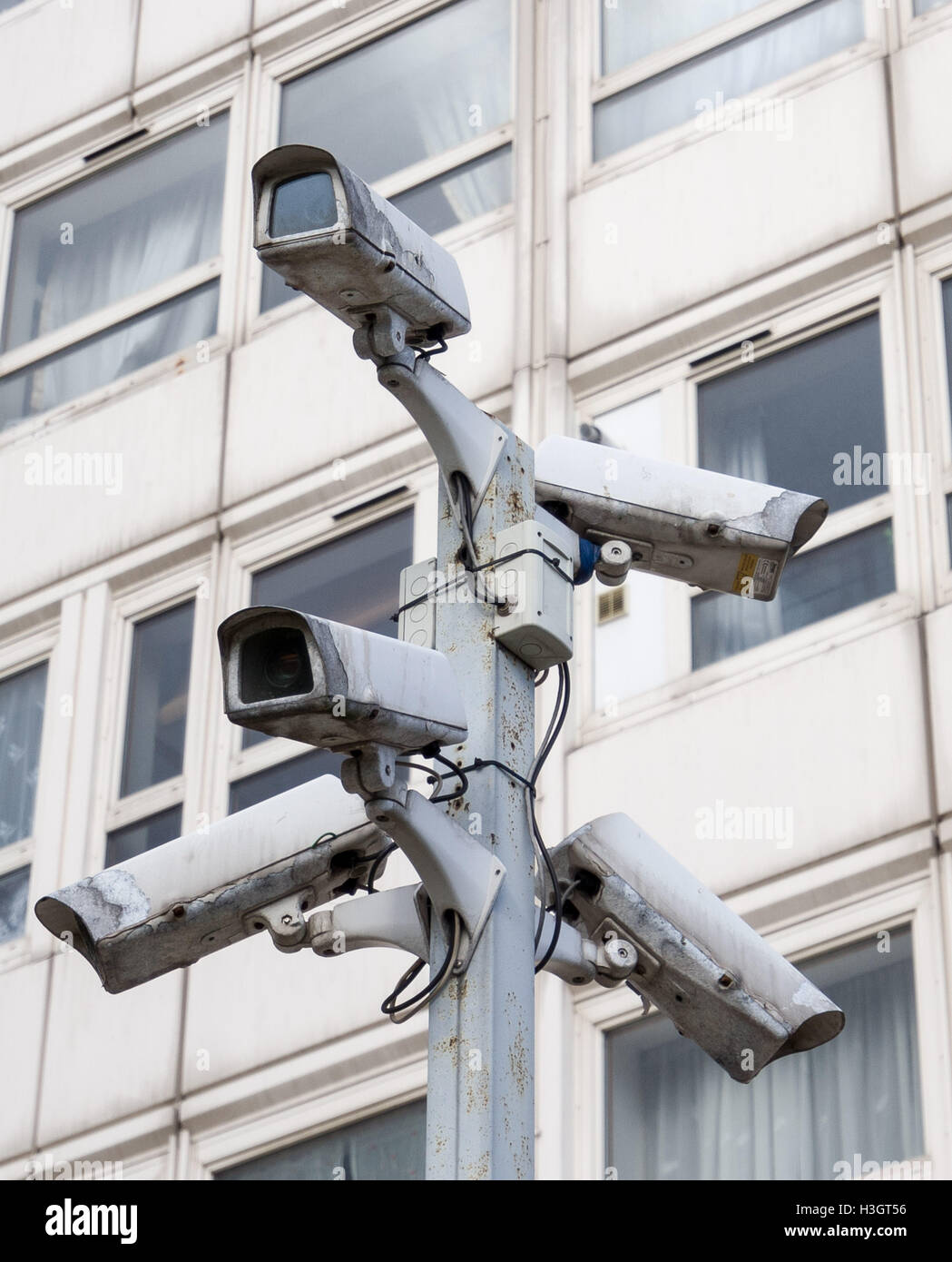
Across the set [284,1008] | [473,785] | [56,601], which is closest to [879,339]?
→ [284,1008]

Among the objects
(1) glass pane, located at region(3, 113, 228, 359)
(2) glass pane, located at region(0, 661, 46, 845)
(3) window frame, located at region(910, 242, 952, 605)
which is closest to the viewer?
(3) window frame, located at region(910, 242, 952, 605)

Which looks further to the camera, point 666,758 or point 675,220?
point 675,220

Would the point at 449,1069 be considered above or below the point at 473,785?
below

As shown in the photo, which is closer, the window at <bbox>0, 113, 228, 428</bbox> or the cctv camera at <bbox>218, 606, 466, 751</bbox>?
the cctv camera at <bbox>218, 606, 466, 751</bbox>

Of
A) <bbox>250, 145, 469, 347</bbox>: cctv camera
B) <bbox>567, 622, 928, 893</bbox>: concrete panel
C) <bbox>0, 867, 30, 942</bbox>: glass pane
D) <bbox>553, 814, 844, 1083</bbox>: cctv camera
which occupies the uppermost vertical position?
<bbox>0, 867, 30, 942</bbox>: glass pane

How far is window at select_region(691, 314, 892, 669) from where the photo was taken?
10.4m

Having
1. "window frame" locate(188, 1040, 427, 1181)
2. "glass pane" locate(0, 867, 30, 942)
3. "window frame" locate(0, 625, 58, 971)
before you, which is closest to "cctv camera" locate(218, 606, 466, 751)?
"window frame" locate(188, 1040, 427, 1181)

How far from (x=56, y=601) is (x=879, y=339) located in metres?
5.15

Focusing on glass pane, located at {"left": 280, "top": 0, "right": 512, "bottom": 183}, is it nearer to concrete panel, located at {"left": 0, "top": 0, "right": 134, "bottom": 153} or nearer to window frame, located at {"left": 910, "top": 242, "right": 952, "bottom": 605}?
concrete panel, located at {"left": 0, "top": 0, "right": 134, "bottom": 153}

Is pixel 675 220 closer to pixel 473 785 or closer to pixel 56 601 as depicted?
pixel 56 601

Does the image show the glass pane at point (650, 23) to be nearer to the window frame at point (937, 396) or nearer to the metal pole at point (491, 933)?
the window frame at point (937, 396)

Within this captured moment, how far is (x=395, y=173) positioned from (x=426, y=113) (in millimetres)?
404

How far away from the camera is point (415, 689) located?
16.1 feet

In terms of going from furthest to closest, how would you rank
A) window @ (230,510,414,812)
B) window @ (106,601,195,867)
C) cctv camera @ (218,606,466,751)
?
window @ (106,601,195,867), window @ (230,510,414,812), cctv camera @ (218,606,466,751)
